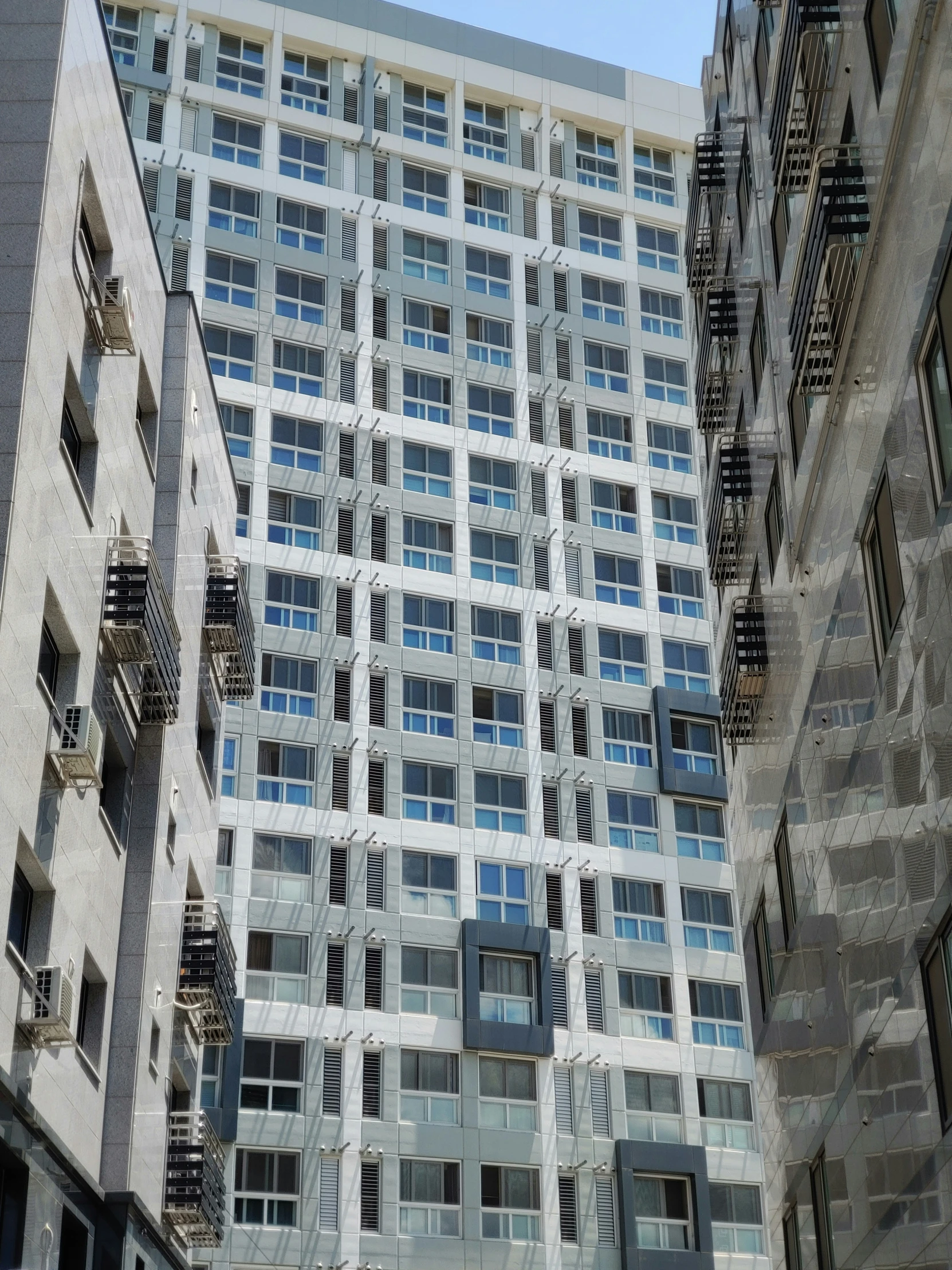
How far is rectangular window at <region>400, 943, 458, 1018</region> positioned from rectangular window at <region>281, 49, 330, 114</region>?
110 ft

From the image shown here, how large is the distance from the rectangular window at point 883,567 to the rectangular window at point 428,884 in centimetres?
3396

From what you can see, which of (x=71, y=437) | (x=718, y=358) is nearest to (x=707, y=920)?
(x=718, y=358)

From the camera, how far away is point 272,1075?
4834 cm

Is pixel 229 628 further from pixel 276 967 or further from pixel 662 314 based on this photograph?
pixel 662 314

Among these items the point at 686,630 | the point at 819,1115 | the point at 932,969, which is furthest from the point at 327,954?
the point at 932,969

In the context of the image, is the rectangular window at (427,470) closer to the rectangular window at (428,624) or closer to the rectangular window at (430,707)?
the rectangular window at (428,624)

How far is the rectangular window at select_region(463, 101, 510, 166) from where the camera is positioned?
2682 inches

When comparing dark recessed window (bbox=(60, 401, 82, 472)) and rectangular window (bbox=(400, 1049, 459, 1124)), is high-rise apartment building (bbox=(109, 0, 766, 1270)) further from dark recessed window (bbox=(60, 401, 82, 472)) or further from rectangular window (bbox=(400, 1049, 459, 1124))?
dark recessed window (bbox=(60, 401, 82, 472))

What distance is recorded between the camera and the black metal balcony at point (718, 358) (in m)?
31.8

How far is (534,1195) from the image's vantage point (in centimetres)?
4947

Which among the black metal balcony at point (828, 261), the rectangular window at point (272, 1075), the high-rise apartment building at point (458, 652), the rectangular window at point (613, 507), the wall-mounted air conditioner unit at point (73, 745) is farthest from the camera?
the rectangular window at point (613, 507)

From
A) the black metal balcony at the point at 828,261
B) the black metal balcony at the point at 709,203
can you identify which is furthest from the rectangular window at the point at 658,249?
the black metal balcony at the point at 828,261

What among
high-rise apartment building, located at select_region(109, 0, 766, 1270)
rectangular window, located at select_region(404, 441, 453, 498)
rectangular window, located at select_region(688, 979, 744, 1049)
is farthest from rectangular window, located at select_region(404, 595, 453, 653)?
rectangular window, located at select_region(688, 979, 744, 1049)

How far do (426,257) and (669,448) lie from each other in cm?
1183
